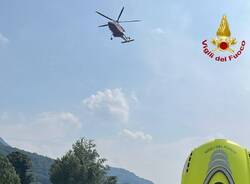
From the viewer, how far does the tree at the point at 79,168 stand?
9050cm

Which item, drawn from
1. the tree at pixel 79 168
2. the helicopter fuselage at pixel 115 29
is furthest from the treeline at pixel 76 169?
the helicopter fuselage at pixel 115 29

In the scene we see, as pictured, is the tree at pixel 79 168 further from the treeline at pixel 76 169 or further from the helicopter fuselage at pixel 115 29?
the helicopter fuselage at pixel 115 29

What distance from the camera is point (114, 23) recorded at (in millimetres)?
102125

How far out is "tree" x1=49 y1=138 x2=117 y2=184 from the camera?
3563 inches

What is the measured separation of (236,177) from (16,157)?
9645 centimetres

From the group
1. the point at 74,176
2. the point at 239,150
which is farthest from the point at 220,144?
the point at 74,176

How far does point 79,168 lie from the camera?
91312 millimetres

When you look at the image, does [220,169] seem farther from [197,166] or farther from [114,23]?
[114,23]

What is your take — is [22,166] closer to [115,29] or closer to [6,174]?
[6,174]

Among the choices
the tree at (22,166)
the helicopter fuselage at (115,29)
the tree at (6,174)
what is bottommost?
the tree at (6,174)

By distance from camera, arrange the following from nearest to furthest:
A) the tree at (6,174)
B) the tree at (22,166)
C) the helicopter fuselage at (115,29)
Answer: the tree at (6,174)
the helicopter fuselage at (115,29)
the tree at (22,166)

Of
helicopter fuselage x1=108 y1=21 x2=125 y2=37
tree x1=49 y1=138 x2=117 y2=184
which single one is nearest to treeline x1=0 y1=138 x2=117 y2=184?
tree x1=49 y1=138 x2=117 y2=184

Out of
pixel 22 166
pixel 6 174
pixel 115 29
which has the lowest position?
pixel 6 174

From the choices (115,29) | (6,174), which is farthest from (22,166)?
(115,29)
